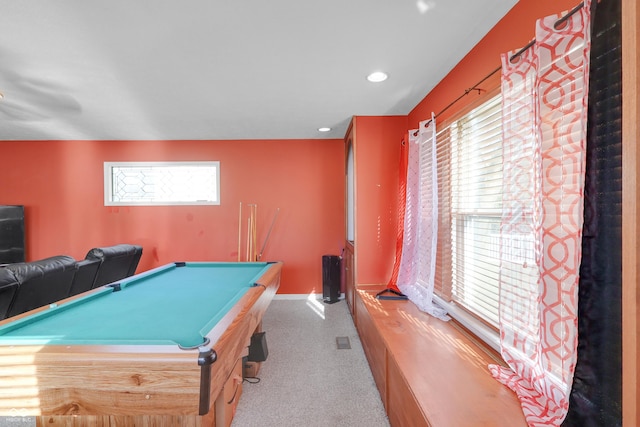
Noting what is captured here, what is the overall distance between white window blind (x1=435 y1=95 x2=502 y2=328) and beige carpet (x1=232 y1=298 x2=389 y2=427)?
953 millimetres

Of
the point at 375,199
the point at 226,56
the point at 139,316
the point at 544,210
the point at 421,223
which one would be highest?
the point at 226,56

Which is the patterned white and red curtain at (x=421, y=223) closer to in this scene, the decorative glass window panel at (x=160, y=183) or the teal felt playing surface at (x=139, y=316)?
the teal felt playing surface at (x=139, y=316)

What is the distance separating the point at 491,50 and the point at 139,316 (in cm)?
255

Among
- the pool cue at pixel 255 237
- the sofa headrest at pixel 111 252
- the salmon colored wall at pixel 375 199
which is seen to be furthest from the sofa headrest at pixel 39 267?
the salmon colored wall at pixel 375 199

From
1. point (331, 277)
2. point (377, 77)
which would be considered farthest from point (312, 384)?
point (377, 77)

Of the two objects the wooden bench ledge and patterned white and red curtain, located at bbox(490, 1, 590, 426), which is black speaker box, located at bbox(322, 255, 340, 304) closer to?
the wooden bench ledge

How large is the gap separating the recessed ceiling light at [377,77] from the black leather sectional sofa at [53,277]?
113 inches

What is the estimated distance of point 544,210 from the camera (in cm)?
105

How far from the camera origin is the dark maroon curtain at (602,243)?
2.72ft

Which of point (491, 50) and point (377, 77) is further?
point (377, 77)

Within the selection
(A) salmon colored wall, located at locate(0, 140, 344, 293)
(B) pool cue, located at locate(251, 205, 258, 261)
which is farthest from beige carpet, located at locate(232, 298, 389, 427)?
(A) salmon colored wall, located at locate(0, 140, 344, 293)

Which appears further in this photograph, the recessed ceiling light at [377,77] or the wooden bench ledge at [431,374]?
the recessed ceiling light at [377,77]

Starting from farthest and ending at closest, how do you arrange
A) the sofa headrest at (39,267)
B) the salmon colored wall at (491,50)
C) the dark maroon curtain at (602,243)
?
the sofa headrest at (39,267), the salmon colored wall at (491,50), the dark maroon curtain at (602,243)

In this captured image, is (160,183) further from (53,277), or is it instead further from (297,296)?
(297,296)
